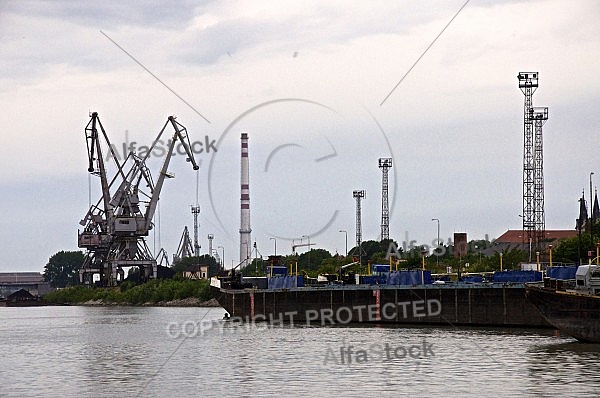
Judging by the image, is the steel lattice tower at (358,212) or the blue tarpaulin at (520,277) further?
the steel lattice tower at (358,212)

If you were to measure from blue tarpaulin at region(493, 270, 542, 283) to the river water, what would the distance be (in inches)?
222

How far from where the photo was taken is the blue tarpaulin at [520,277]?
90.6 m

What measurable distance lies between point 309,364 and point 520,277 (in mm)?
35152

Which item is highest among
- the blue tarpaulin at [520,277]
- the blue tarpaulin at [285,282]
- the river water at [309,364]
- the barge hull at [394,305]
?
the blue tarpaulin at [520,277]

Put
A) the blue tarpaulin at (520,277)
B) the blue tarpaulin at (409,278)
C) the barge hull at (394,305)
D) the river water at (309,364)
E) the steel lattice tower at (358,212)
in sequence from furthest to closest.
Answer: the steel lattice tower at (358,212)
the blue tarpaulin at (409,278)
the blue tarpaulin at (520,277)
the barge hull at (394,305)
the river water at (309,364)

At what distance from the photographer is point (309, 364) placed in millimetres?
60688

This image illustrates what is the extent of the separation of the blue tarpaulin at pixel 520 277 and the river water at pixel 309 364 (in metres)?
5.63

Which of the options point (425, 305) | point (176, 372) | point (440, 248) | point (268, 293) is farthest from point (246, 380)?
point (440, 248)

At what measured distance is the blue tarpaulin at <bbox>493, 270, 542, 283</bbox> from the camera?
90.6 metres

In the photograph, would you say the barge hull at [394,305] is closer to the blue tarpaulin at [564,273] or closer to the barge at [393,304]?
the barge at [393,304]

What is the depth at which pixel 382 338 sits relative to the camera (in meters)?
79.3

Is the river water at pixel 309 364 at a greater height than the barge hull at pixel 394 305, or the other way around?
the barge hull at pixel 394 305

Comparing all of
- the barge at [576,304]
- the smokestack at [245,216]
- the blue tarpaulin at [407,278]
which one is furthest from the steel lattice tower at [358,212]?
the barge at [576,304]

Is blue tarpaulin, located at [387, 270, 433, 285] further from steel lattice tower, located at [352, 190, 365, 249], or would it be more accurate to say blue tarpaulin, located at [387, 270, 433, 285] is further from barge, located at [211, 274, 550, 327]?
steel lattice tower, located at [352, 190, 365, 249]
